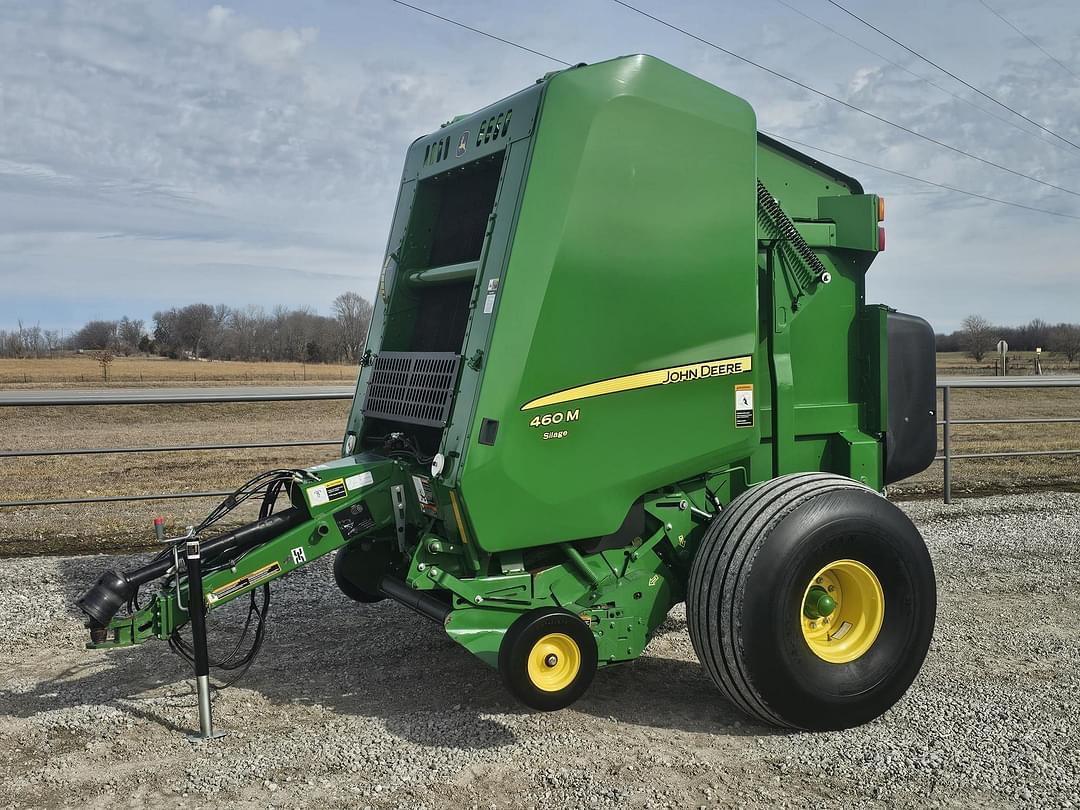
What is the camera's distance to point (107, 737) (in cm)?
388

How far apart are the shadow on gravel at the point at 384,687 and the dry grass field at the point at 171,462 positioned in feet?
7.79

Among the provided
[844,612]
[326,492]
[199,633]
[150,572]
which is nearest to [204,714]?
[199,633]

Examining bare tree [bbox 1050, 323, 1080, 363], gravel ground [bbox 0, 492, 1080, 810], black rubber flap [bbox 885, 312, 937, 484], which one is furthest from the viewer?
bare tree [bbox 1050, 323, 1080, 363]

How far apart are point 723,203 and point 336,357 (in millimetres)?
61410

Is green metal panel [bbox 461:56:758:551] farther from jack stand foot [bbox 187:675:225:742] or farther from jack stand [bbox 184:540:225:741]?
jack stand foot [bbox 187:675:225:742]

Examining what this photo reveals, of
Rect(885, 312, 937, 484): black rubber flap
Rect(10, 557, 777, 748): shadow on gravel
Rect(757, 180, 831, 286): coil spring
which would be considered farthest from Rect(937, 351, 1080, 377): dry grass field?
Rect(10, 557, 777, 748): shadow on gravel

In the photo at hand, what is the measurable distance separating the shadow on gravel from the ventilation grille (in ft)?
4.21

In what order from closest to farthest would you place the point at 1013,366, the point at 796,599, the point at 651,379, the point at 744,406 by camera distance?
the point at 796,599 → the point at 651,379 → the point at 744,406 → the point at 1013,366

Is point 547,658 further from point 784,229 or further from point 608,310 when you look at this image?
point 784,229

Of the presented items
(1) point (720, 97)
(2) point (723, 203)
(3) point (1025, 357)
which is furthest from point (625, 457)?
(3) point (1025, 357)

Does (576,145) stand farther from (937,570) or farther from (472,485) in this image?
(937,570)

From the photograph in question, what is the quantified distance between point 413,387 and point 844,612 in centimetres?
225

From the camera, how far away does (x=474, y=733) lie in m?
3.86

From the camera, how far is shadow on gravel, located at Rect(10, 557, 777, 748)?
13.2 feet
